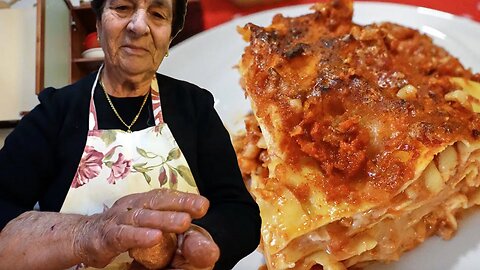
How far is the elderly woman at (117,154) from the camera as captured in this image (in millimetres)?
580

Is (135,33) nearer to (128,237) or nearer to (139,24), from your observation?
(139,24)

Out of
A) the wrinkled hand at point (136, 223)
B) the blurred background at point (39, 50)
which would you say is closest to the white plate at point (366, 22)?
the blurred background at point (39, 50)

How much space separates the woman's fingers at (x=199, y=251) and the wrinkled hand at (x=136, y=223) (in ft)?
0.07

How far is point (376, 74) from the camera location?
1.22 metres

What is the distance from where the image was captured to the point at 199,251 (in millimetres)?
508

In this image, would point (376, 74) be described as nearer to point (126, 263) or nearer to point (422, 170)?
point (422, 170)

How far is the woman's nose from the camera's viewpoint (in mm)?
580

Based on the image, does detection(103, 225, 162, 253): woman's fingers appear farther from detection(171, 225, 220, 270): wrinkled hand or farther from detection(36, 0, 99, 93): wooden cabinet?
detection(36, 0, 99, 93): wooden cabinet

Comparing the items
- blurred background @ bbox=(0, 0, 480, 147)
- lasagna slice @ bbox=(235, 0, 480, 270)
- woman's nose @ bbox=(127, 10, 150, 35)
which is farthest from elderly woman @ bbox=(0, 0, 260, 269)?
lasagna slice @ bbox=(235, 0, 480, 270)

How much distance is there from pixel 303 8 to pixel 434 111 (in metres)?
0.57

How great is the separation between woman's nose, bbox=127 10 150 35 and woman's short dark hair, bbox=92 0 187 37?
4 centimetres

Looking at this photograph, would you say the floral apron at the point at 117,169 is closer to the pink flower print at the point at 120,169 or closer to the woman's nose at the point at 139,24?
the pink flower print at the point at 120,169

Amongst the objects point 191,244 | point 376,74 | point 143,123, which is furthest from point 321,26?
point 191,244

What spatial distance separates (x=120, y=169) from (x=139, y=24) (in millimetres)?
Result: 152
